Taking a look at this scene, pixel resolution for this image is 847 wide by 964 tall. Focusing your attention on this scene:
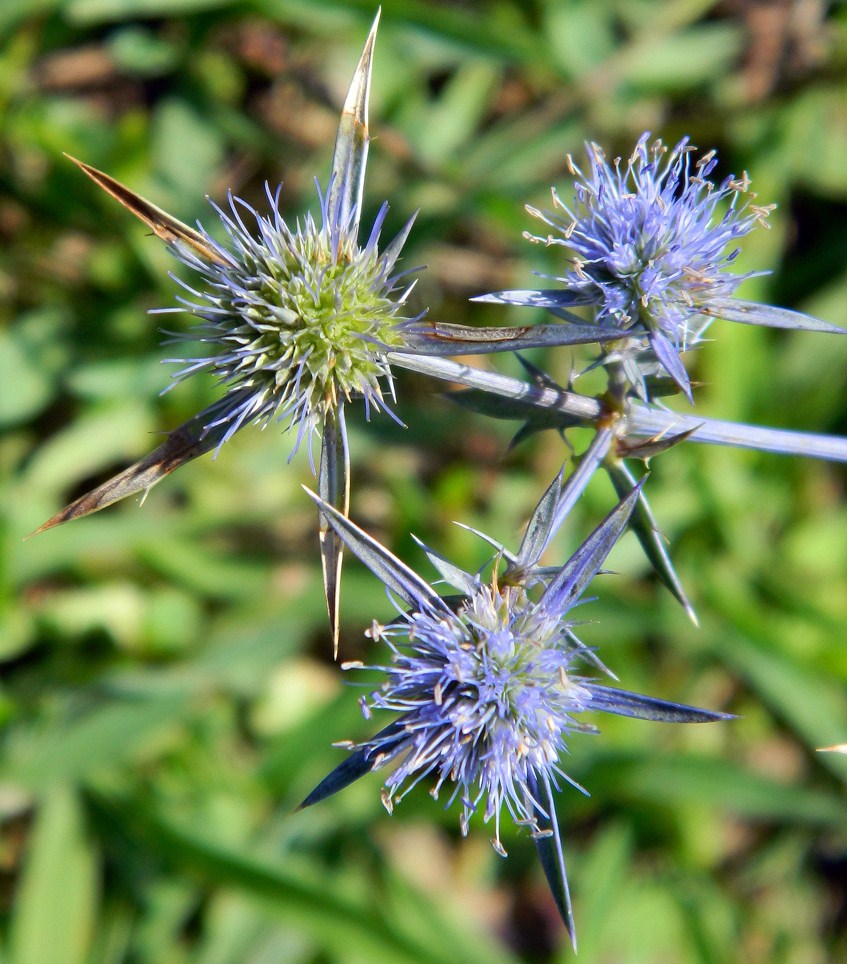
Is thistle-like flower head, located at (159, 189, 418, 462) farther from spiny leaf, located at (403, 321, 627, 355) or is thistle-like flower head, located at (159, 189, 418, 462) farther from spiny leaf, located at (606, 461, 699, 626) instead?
spiny leaf, located at (606, 461, 699, 626)

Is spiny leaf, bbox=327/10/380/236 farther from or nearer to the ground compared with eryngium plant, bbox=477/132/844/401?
farther from the ground

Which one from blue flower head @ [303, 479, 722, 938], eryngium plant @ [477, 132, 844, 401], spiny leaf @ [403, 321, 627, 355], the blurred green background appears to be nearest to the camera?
spiny leaf @ [403, 321, 627, 355]

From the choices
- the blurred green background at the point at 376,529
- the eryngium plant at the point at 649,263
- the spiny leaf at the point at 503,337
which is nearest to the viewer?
the spiny leaf at the point at 503,337

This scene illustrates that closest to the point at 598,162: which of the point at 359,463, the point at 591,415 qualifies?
the point at 591,415

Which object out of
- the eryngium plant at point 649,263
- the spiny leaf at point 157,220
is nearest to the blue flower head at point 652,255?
the eryngium plant at point 649,263

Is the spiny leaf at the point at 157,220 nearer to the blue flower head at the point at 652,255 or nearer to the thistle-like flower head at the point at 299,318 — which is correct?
the thistle-like flower head at the point at 299,318

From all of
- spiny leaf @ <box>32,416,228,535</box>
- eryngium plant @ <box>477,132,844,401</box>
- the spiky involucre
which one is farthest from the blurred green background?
spiny leaf @ <box>32,416,228,535</box>

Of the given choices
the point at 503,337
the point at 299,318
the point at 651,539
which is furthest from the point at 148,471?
the point at 651,539
